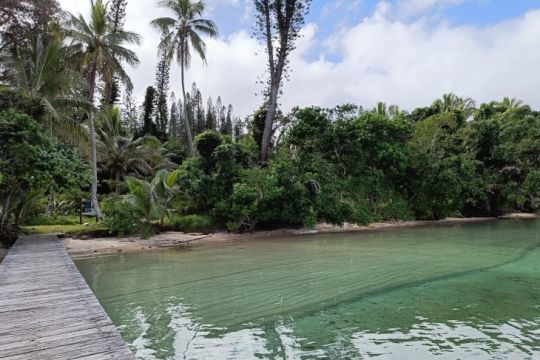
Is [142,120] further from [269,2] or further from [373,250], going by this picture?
[373,250]

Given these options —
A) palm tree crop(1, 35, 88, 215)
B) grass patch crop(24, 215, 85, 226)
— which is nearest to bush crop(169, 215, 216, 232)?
grass patch crop(24, 215, 85, 226)

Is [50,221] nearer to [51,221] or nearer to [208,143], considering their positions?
[51,221]

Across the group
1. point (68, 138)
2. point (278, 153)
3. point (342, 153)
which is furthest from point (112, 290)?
point (342, 153)

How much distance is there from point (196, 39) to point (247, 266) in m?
18.4

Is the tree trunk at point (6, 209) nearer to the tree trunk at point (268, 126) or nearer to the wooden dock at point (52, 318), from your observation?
the wooden dock at point (52, 318)

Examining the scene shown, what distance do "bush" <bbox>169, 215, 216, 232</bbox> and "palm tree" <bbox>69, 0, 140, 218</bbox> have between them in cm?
355

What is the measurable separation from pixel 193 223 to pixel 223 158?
120 inches

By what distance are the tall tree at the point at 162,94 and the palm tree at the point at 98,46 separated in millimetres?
17162

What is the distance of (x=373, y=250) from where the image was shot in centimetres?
1341

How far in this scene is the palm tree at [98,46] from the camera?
18547mm

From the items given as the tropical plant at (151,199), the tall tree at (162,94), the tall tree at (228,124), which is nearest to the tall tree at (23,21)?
the tropical plant at (151,199)

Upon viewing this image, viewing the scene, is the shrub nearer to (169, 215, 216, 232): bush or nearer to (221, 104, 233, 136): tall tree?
(169, 215, 216, 232): bush

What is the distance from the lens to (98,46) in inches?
740

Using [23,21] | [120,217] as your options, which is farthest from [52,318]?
[23,21]
